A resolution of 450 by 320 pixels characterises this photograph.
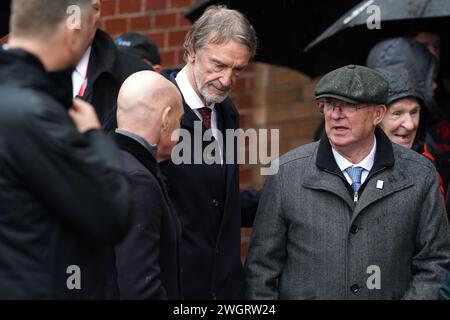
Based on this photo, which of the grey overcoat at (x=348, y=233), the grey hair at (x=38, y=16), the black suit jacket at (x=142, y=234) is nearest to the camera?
the grey hair at (x=38, y=16)

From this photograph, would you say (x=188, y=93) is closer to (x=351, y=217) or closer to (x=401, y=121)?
(x=351, y=217)

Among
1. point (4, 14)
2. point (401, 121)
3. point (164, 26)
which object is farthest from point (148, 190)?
point (164, 26)

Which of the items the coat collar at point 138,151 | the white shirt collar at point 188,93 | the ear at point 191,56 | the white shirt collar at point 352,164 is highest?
the ear at point 191,56

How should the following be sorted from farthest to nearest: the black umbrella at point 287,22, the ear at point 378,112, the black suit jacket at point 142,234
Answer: the black umbrella at point 287,22 → the ear at point 378,112 → the black suit jacket at point 142,234

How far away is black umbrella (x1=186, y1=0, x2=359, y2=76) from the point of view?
230 inches

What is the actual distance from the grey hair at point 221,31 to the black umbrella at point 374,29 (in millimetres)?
817

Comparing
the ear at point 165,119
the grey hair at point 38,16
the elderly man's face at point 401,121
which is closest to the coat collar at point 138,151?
the ear at point 165,119

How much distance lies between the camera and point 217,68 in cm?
436

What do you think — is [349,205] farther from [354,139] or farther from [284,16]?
[284,16]

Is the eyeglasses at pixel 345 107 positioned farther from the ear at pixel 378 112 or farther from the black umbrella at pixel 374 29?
the black umbrella at pixel 374 29

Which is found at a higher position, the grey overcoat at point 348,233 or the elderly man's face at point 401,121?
the elderly man's face at point 401,121

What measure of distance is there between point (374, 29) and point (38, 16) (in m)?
2.95

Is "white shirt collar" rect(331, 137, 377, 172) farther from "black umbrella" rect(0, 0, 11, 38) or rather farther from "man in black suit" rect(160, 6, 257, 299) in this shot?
"black umbrella" rect(0, 0, 11, 38)

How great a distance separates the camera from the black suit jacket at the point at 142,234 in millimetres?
3576
